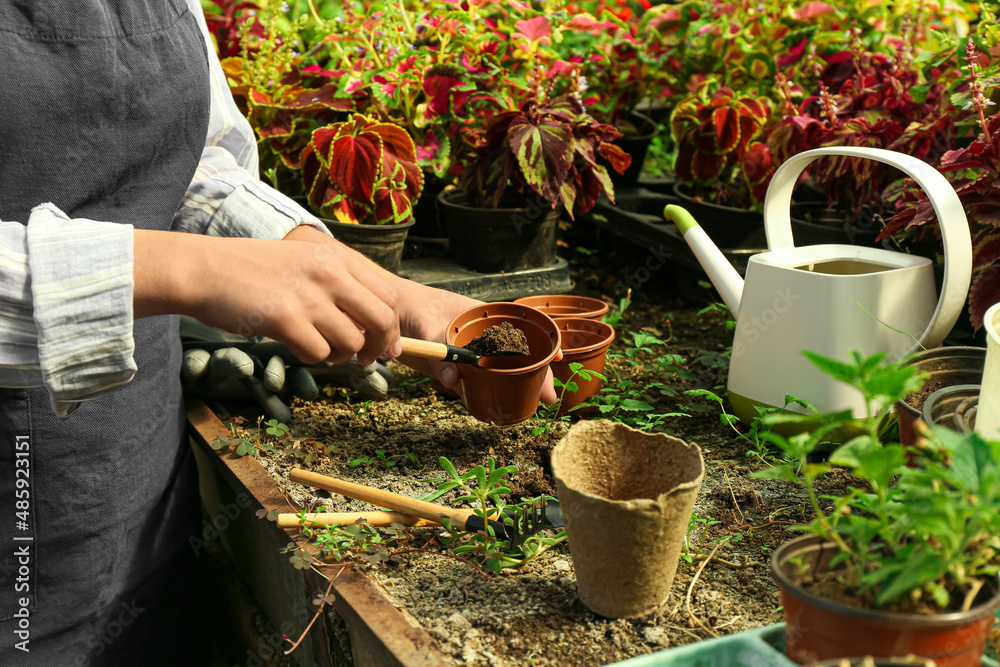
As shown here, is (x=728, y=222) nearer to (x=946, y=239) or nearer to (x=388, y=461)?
(x=946, y=239)

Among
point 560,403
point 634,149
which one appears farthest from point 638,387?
point 634,149

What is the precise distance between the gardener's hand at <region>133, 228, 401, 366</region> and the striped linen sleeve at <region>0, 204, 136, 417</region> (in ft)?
0.10

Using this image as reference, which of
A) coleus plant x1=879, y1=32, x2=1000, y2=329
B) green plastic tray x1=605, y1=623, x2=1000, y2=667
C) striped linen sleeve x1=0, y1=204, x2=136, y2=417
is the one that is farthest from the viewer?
coleus plant x1=879, y1=32, x2=1000, y2=329

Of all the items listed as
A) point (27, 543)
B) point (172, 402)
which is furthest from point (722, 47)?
point (27, 543)

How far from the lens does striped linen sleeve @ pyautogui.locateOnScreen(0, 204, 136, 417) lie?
2.61 feet

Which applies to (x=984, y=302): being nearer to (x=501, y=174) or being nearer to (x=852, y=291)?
(x=852, y=291)

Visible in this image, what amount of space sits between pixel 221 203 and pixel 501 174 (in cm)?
71

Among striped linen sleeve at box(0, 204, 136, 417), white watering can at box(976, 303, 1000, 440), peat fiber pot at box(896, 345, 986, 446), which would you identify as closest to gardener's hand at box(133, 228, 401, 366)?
striped linen sleeve at box(0, 204, 136, 417)

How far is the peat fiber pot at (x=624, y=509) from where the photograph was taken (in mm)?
836

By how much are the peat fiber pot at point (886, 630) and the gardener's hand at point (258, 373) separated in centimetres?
99

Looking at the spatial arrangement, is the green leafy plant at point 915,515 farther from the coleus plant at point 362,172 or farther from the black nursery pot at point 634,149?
the black nursery pot at point 634,149

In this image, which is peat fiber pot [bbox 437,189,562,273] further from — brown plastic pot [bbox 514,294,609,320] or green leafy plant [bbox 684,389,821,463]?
green leafy plant [bbox 684,389,821,463]

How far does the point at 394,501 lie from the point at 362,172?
877 millimetres

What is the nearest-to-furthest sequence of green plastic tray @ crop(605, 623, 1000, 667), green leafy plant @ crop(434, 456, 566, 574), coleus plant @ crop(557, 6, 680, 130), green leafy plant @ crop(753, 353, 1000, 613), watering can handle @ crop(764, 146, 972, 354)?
green leafy plant @ crop(753, 353, 1000, 613) < green plastic tray @ crop(605, 623, 1000, 667) < green leafy plant @ crop(434, 456, 566, 574) < watering can handle @ crop(764, 146, 972, 354) < coleus plant @ crop(557, 6, 680, 130)
